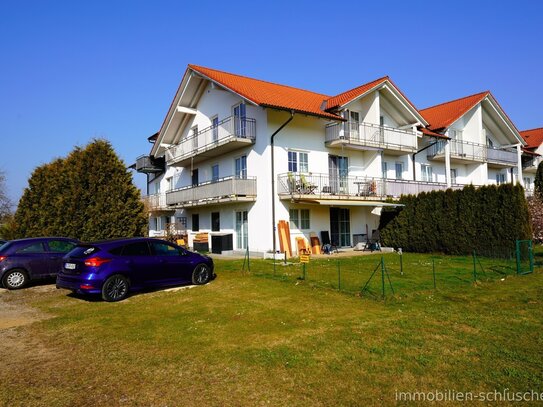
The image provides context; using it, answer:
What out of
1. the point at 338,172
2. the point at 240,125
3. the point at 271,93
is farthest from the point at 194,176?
the point at 338,172

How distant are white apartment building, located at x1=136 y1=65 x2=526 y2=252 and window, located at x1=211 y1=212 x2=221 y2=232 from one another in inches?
6.8

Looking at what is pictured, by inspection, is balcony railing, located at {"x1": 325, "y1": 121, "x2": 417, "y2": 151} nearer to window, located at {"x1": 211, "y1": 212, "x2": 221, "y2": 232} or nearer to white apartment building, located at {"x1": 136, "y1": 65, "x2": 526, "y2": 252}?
white apartment building, located at {"x1": 136, "y1": 65, "x2": 526, "y2": 252}

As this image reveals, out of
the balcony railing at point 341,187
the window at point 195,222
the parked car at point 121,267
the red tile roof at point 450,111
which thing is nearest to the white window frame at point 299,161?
the balcony railing at point 341,187

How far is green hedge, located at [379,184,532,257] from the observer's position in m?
18.6

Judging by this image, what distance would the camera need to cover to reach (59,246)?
45.2 feet

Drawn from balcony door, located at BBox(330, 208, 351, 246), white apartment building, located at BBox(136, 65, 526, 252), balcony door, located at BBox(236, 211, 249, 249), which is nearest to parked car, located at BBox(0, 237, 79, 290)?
white apartment building, located at BBox(136, 65, 526, 252)

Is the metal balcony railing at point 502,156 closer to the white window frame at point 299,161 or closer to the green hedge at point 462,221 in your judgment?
the green hedge at point 462,221

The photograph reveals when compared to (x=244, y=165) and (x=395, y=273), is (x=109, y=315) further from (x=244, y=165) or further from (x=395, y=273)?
(x=244, y=165)

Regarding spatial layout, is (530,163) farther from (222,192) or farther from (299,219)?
(222,192)

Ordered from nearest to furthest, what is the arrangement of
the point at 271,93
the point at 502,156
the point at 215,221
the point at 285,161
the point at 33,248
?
the point at 33,248
the point at 285,161
the point at 271,93
the point at 215,221
the point at 502,156

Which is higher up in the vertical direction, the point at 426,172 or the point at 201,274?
the point at 426,172

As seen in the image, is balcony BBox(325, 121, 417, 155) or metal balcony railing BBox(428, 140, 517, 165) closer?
balcony BBox(325, 121, 417, 155)

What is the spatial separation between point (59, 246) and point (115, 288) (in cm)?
473

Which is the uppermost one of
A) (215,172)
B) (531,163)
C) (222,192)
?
(531,163)
